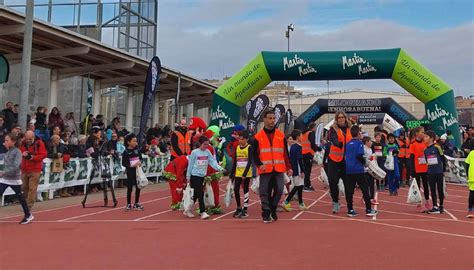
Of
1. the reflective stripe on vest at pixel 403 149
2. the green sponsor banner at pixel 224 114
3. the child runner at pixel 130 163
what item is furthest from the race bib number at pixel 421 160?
the green sponsor banner at pixel 224 114

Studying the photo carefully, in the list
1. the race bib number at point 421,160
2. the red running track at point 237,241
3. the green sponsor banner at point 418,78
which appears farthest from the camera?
the green sponsor banner at point 418,78

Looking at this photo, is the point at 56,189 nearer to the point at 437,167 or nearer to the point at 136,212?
the point at 136,212

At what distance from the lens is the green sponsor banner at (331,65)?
745 inches

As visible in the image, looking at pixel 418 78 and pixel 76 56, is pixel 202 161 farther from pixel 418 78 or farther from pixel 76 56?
pixel 418 78

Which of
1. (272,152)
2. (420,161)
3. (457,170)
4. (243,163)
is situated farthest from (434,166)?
(457,170)

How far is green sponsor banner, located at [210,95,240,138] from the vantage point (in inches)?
791

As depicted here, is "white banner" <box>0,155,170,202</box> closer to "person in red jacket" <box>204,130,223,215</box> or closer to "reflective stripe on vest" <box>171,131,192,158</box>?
"reflective stripe on vest" <box>171,131,192,158</box>

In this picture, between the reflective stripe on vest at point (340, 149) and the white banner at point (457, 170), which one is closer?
the reflective stripe on vest at point (340, 149)

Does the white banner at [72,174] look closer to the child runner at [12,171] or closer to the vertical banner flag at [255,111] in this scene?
the child runner at [12,171]

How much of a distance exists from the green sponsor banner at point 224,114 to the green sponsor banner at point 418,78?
20.6 ft

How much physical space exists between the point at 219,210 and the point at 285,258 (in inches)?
169

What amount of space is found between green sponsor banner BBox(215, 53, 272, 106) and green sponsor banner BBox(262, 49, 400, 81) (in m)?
0.29

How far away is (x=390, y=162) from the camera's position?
48.3ft

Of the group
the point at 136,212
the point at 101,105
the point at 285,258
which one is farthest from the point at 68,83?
the point at 285,258
